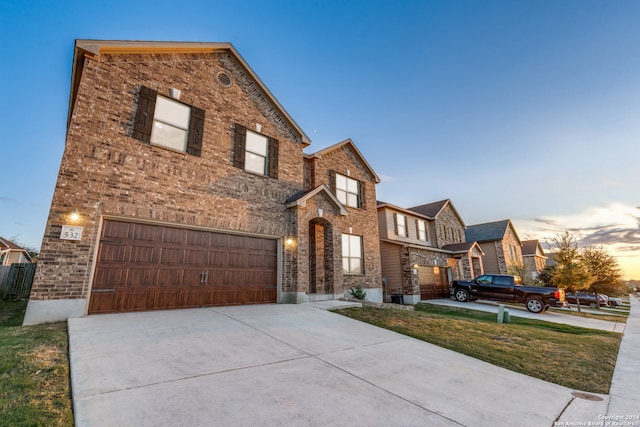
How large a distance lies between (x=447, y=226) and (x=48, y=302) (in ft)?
86.2

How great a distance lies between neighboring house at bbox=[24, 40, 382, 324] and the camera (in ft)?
23.6

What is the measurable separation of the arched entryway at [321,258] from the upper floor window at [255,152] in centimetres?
322

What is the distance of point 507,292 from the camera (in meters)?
16.3

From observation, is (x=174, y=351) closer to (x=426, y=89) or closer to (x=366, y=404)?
(x=366, y=404)

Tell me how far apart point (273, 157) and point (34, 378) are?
9.44m

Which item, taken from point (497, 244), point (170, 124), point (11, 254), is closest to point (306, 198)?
point (170, 124)

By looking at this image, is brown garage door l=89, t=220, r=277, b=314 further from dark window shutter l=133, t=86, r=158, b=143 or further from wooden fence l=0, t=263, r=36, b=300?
wooden fence l=0, t=263, r=36, b=300

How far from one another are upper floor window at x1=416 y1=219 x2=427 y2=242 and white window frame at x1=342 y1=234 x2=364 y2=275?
383 inches

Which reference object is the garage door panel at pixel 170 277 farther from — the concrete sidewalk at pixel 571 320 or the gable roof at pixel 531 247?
the gable roof at pixel 531 247

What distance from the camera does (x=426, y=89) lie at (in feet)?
51.3

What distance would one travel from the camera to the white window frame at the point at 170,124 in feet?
29.2

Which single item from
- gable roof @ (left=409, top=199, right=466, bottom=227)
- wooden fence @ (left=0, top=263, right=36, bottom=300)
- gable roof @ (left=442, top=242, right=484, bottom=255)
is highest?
gable roof @ (left=409, top=199, right=466, bottom=227)

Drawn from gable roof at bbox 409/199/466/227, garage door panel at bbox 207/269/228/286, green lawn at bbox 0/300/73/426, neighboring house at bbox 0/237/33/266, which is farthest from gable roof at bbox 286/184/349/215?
neighboring house at bbox 0/237/33/266

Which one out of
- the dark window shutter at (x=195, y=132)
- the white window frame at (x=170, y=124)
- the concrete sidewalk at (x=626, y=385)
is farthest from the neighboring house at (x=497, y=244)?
the white window frame at (x=170, y=124)
